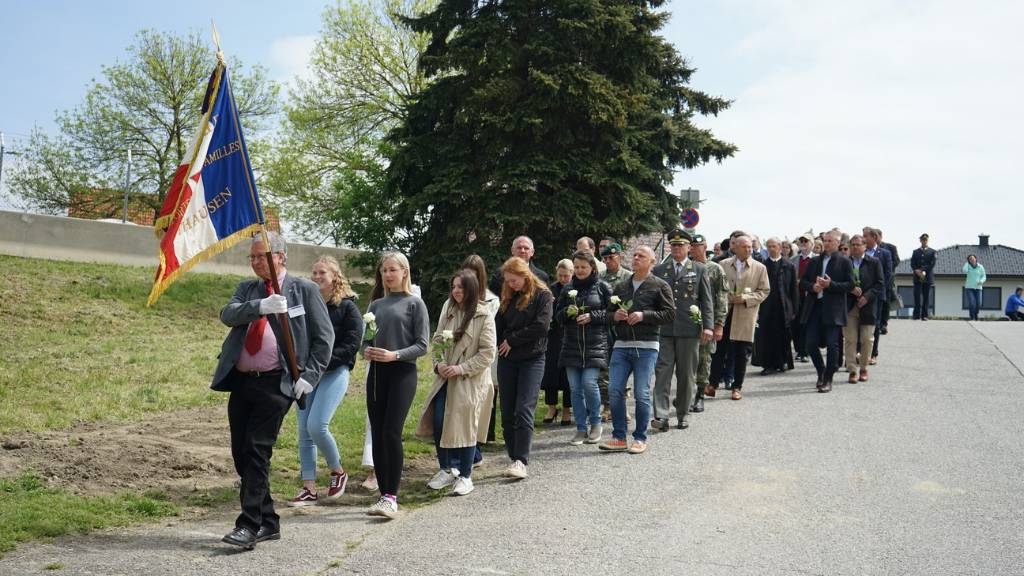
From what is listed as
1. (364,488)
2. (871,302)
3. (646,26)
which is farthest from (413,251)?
(364,488)

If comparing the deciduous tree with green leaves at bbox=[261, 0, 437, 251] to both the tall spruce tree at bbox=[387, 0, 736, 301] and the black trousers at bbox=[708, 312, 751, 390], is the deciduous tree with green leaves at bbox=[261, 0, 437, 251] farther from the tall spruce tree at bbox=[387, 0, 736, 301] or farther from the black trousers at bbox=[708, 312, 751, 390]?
the black trousers at bbox=[708, 312, 751, 390]

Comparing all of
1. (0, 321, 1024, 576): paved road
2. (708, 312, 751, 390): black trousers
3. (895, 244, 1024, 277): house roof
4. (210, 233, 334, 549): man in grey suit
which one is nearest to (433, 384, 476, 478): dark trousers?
(0, 321, 1024, 576): paved road

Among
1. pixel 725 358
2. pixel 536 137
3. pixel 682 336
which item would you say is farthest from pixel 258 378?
pixel 536 137

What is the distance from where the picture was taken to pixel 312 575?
5.75 metres

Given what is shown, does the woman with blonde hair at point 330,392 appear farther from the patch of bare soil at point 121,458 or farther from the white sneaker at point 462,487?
the patch of bare soil at point 121,458

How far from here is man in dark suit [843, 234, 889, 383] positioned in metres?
14.2

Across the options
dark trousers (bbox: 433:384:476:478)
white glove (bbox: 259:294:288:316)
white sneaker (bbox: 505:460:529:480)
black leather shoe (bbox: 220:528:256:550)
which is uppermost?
white glove (bbox: 259:294:288:316)

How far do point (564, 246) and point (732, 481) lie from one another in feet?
48.7

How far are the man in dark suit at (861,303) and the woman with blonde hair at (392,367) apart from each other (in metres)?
8.52

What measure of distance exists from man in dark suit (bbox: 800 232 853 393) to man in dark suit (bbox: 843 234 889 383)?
205 millimetres

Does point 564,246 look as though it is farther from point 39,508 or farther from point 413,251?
point 39,508

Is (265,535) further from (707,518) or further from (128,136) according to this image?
Result: (128,136)

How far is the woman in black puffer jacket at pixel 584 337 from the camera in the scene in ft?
32.7

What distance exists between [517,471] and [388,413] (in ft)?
5.52
